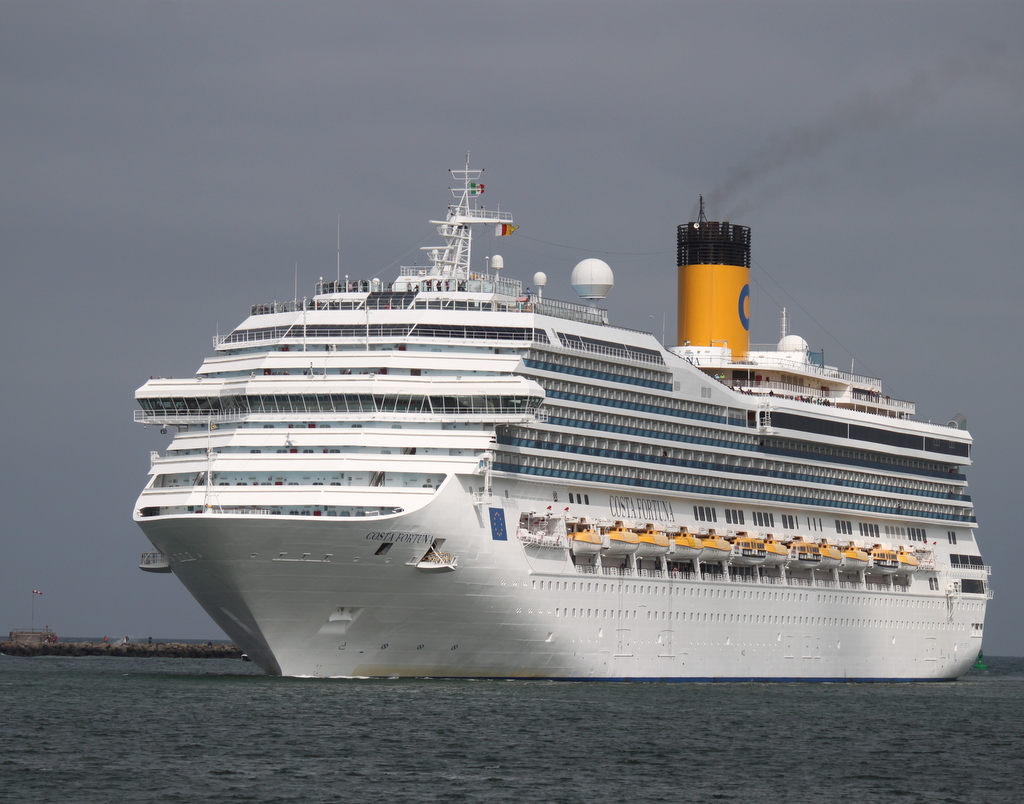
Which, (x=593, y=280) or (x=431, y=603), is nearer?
(x=431, y=603)

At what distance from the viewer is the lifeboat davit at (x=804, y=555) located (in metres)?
77.4

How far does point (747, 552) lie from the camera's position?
7394 cm

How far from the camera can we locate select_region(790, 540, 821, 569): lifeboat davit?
254 feet

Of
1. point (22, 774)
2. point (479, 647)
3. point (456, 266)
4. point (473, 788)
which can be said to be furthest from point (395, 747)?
point (456, 266)

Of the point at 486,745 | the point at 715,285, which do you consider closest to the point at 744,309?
the point at 715,285

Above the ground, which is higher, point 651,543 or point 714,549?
point 714,549

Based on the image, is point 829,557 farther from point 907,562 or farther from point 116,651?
point 116,651

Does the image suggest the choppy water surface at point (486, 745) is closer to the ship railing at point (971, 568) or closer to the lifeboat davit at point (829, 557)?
the lifeboat davit at point (829, 557)

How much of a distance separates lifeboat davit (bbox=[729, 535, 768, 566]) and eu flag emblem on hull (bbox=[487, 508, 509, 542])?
589 inches

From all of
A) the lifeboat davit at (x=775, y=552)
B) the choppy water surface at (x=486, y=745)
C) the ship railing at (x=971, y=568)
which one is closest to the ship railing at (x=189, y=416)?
the choppy water surface at (x=486, y=745)

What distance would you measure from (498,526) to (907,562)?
30.7 metres

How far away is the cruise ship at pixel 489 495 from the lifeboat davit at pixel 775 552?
113mm

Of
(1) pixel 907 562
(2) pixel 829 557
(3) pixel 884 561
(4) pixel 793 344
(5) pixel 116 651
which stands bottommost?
(5) pixel 116 651

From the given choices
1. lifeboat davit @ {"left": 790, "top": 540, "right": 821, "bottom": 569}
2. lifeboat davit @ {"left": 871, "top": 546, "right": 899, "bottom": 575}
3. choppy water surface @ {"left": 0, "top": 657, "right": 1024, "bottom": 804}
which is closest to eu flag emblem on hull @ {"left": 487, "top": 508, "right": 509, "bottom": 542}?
choppy water surface @ {"left": 0, "top": 657, "right": 1024, "bottom": 804}
